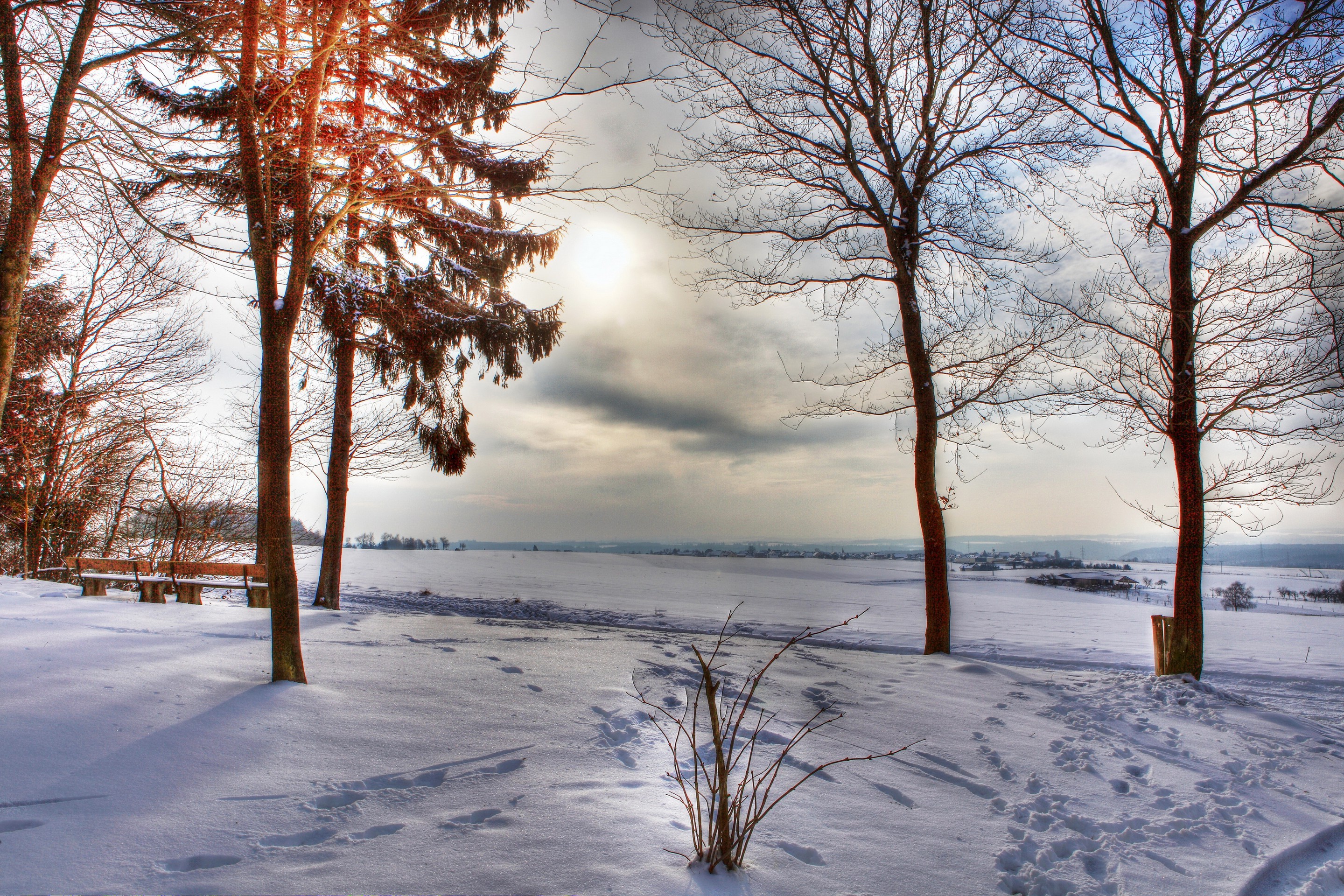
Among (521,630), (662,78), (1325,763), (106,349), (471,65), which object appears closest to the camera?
(662,78)

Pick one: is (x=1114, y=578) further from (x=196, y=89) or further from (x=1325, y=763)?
(x=196, y=89)

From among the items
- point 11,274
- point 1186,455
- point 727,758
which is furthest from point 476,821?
point 1186,455

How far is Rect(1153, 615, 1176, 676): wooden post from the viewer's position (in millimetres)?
7008

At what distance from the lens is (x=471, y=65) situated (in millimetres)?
9516

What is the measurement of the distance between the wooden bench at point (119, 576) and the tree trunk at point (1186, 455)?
1324 centimetres

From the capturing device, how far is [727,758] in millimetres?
2943

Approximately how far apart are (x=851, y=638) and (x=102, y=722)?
36.8 feet

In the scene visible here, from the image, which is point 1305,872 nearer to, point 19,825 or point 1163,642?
point 1163,642

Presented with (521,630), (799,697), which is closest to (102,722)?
(799,697)

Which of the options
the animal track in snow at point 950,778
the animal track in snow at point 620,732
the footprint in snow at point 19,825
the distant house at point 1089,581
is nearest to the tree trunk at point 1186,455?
the animal track in snow at point 950,778

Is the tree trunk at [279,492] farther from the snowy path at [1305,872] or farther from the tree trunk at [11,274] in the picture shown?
the snowy path at [1305,872]

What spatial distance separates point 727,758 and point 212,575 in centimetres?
1052

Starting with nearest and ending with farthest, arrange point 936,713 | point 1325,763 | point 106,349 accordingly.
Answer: point 1325,763 → point 936,713 → point 106,349

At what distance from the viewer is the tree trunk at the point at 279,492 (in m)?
4.23
